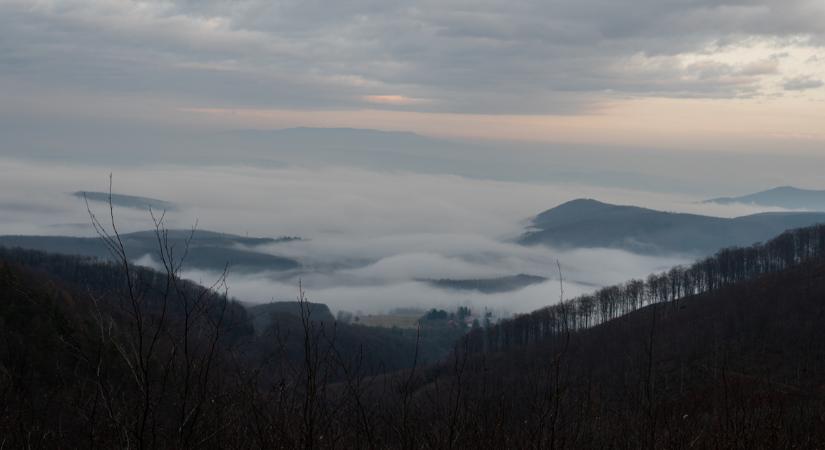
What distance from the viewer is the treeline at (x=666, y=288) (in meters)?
94.9

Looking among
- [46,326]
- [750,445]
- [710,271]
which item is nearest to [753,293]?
[710,271]

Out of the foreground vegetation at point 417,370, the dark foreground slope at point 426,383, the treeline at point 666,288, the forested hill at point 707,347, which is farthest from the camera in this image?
the treeline at point 666,288

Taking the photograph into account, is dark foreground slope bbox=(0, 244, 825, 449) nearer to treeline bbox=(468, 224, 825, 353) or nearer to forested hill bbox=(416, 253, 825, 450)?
forested hill bbox=(416, 253, 825, 450)

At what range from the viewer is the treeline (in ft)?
311

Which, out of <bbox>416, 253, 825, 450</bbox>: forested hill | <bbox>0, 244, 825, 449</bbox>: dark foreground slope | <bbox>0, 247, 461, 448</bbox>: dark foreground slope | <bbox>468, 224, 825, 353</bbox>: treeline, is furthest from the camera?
<bbox>468, 224, 825, 353</bbox>: treeline

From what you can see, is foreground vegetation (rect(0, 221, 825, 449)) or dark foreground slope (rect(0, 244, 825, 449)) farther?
dark foreground slope (rect(0, 244, 825, 449))

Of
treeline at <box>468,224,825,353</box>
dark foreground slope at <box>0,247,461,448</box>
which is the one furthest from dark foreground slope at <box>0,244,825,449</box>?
treeline at <box>468,224,825,353</box>

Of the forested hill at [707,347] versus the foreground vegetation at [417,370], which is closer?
the foreground vegetation at [417,370]

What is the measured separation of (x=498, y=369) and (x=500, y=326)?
109 ft

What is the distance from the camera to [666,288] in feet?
314

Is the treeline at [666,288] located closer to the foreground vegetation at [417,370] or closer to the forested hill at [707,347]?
the foreground vegetation at [417,370]

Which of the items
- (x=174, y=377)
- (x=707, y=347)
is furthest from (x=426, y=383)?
(x=707, y=347)

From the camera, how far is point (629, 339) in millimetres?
71562

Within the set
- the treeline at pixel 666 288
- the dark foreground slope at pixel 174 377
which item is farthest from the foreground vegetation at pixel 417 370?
the treeline at pixel 666 288
